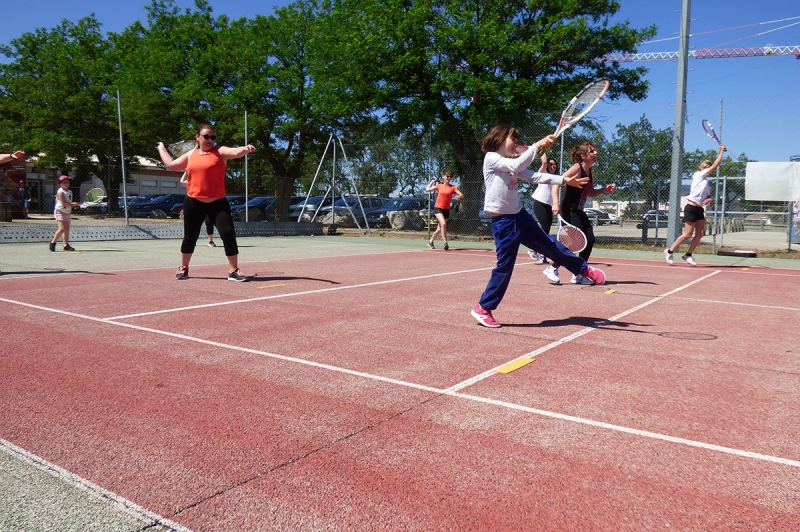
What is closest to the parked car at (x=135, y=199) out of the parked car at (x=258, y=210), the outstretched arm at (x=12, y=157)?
the parked car at (x=258, y=210)

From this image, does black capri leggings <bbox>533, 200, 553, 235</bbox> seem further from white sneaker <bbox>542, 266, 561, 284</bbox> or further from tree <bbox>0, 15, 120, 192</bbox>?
tree <bbox>0, 15, 120, 192</bbox>

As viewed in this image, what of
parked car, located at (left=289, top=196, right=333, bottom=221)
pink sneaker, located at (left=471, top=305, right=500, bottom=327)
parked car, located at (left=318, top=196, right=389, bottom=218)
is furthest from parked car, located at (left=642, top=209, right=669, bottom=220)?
pink sneaker, located at (left=471, top=305, right=500, bottom=327)

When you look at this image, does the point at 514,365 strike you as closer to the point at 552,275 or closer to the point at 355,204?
the point at 552,275

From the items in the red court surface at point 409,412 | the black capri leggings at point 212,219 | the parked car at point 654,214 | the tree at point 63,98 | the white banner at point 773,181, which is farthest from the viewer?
the tree at point 63,98

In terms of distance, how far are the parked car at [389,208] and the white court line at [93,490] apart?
1925 centimetres

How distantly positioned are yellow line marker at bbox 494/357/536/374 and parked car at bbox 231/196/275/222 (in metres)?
19.4

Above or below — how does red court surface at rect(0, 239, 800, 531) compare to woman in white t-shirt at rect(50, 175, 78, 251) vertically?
below

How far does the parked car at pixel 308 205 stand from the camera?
24.0m

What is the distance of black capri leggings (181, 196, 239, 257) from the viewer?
8602mm

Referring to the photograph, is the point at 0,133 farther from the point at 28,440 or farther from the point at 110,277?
the point at 28,440

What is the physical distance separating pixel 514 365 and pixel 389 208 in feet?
63.3

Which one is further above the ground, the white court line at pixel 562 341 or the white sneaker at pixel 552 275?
the white sneaker at pixel 552 275

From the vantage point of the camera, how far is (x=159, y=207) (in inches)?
1042

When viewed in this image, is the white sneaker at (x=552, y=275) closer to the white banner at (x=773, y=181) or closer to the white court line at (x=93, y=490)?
the white court line at (x=93, y=490)
